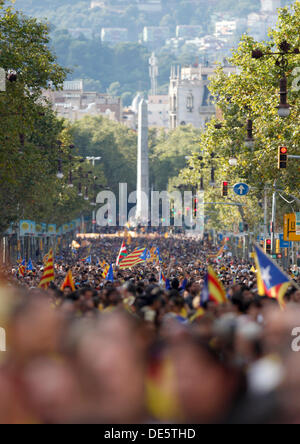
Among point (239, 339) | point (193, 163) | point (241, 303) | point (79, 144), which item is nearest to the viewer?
point (239, 339)

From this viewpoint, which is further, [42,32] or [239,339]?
[42,32]

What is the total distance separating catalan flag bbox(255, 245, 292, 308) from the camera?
1239 centimetres

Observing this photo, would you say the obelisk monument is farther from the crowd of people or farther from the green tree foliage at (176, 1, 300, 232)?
the crowd of people

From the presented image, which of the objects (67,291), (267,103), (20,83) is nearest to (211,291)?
(67,291)

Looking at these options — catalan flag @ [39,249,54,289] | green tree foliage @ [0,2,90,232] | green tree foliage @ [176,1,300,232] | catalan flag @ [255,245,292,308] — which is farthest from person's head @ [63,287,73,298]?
green tree foliage @ [176,1,300,232]

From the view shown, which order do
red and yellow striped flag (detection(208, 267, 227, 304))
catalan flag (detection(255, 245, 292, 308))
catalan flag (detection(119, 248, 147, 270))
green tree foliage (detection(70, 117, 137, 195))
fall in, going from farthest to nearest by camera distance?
green tree foliage (detection(70, 117, 137, 195)) → catalan flag (detection(119, 248, 147, 270)) → catalan flag (detection(255, 245, 292, 308)) → red and yellow striped flag (detection(208, 267, 227, 304))

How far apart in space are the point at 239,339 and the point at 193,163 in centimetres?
6794

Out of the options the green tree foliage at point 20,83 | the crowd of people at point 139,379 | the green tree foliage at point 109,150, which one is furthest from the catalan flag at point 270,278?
the green tree foliage at point 109,150

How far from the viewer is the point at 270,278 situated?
12586mm

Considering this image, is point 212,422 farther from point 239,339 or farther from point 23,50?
point 23,50

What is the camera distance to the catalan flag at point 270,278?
12391 mm

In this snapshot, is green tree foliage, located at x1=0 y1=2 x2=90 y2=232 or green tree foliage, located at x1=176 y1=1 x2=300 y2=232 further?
green tree foliage, located at x1=176 y1=1 x2=300 y2=232

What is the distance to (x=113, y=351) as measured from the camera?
21.0 ft
